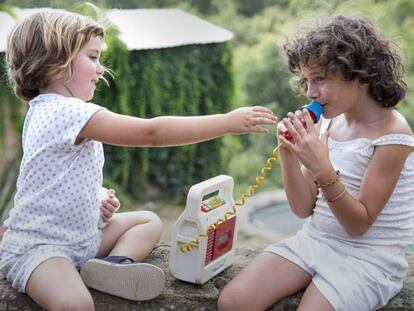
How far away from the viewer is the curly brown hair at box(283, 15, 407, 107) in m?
1.57

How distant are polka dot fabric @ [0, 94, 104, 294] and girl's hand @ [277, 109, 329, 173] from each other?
47 cm

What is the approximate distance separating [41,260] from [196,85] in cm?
337

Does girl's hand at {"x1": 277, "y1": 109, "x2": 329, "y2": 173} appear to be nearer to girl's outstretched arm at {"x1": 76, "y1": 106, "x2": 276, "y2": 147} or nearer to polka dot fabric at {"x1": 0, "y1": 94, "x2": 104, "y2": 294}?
girl's outstretched arm at {"x1": 76, "y1": 106, "x2": 276, "y2": 147}

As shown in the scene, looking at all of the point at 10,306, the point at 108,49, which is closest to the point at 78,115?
the point at 10,306

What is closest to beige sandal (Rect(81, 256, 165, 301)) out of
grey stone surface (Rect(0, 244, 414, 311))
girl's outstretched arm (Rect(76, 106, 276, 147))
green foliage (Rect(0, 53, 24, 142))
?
grey stone surface (Rect(0, 244, 414, 311))

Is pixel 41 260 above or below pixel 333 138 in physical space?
below

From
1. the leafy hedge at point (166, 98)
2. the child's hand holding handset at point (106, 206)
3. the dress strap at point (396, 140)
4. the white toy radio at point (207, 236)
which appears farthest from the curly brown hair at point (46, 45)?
the leafy hedge at point (166, 98)


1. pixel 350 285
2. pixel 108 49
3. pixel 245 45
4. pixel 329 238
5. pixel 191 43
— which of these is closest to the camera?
pixel 350 285

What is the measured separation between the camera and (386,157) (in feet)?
5.05

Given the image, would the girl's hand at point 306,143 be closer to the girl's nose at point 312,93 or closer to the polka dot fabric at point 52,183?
the girl's nose at point 312,93

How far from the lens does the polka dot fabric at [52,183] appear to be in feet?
5.11

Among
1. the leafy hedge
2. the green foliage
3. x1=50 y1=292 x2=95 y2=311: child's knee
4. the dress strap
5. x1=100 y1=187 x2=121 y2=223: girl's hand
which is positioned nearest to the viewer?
x1=50 y1=292 x2=95 y2=311: child's knee

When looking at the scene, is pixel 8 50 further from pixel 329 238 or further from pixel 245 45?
pixel 245 45

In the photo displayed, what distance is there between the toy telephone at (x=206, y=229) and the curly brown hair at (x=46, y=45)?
0.46 meters
